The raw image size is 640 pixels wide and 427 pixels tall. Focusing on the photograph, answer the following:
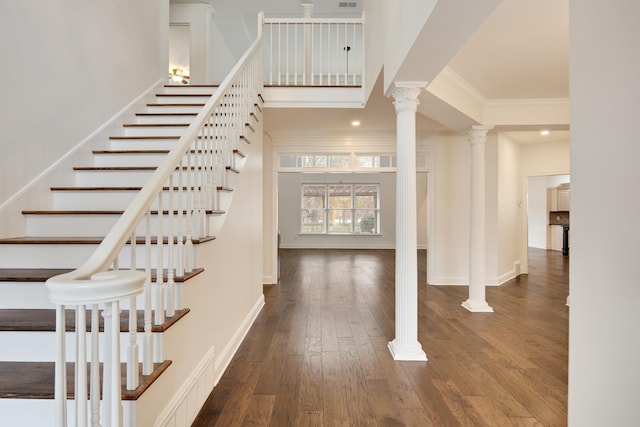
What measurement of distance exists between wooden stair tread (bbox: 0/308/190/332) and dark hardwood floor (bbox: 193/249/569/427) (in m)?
0.74

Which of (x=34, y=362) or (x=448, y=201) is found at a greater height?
(x=448, y=201)

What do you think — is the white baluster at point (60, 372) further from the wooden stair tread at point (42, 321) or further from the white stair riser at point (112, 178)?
the white stair riser at point (112, 178)

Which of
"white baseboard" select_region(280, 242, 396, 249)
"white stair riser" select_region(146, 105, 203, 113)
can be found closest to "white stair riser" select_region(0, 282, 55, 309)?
"white stair riser" select_region(146, 105, 203, 113)

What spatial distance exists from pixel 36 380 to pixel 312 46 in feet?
16.2

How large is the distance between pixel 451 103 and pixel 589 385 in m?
2.96

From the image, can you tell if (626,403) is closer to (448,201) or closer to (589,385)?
(589,385)

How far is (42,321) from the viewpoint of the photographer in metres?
1.48

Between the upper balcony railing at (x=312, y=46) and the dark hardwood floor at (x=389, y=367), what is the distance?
9.59ft

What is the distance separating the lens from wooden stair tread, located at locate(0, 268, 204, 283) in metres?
1.62

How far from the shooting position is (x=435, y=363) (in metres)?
2.52

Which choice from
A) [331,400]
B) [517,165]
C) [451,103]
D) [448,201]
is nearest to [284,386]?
[331,400]

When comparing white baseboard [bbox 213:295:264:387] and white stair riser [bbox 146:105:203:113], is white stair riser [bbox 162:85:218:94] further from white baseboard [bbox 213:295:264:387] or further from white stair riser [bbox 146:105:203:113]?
white baseboard [bbox 213:295:264:387]

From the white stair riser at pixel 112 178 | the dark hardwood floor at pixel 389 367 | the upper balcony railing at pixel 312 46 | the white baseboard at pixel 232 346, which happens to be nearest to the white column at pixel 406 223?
the dark hardwood floor at pixel 389 367

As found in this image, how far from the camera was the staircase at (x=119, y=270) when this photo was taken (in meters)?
0.93
